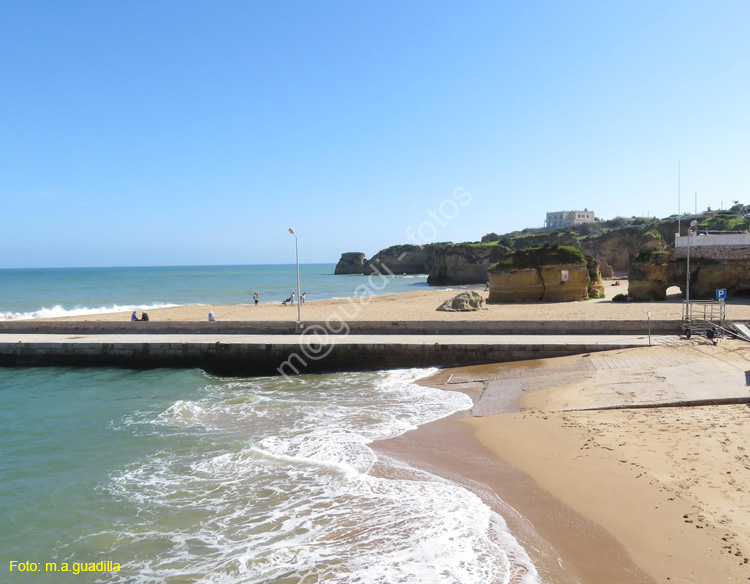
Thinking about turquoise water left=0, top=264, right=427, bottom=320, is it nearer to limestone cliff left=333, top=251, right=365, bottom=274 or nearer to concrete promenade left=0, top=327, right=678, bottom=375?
concrete promenade left=0, top=327, right=678, bottom=375

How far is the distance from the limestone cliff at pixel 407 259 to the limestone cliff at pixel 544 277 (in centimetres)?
8290

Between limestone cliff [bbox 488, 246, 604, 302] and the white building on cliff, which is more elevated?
the white building on cliff

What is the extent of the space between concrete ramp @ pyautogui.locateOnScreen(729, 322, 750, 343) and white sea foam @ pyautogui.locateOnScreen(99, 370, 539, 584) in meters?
11.3

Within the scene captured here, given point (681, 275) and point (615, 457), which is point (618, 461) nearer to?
point (615, 457)

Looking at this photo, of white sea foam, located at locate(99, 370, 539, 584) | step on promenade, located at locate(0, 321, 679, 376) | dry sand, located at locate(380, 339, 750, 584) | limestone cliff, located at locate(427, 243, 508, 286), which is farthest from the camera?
limestone cliff, located at locate(427, 243, 508, 286)

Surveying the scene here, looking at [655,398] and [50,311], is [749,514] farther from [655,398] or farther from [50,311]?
[50,311]

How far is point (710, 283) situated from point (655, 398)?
21.1 meters

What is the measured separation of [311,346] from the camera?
19266mm

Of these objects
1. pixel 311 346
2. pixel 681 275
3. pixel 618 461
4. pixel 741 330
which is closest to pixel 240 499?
pixel 618 461

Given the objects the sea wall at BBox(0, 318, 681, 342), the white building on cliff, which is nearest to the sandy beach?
the sea wall at BBox(0, 318, 681, 342)

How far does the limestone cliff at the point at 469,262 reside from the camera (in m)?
76.2

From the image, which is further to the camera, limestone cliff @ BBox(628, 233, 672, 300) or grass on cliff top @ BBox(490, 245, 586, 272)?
grass on cliff top @ BBox(490, 245, 586, 272)

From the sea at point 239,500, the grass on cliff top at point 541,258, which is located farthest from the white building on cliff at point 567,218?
the sea at point 239,500

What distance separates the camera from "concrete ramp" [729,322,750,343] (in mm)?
15961
